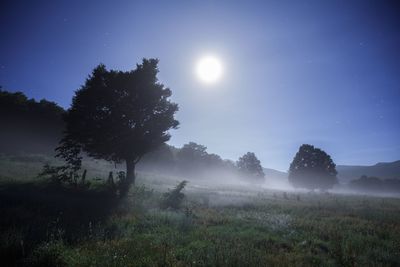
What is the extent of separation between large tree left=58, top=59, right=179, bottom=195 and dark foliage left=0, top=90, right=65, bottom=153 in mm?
33464

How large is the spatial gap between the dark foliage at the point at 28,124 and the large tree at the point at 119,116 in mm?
33464

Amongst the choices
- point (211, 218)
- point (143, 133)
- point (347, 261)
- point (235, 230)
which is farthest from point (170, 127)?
point (347, 261)

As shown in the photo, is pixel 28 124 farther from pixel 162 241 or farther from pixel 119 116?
pixel 162 241

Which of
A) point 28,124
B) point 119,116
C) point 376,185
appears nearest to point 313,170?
point 376,185

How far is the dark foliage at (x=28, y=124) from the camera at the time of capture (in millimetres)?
49428

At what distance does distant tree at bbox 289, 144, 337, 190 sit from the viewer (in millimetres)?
63469

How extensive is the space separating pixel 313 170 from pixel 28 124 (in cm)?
6960

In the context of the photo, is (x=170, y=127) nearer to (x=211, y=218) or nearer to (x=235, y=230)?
(x=211, y=218)

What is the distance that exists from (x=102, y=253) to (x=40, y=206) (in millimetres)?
8124

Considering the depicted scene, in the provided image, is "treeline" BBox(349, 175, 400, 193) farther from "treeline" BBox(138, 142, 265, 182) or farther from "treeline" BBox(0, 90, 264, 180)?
"treeline" BBox(0, 90, 264, 180)

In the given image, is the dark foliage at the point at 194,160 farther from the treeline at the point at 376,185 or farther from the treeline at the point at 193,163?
the treeline at the point at 376,185

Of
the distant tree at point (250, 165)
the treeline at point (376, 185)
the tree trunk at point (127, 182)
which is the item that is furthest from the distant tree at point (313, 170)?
the tree trunk at point (127, 182)

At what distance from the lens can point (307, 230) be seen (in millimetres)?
11977

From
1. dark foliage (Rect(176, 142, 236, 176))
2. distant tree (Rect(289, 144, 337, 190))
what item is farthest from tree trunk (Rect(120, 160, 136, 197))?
dark foliage (Rect(176, 142, 236, 176))
